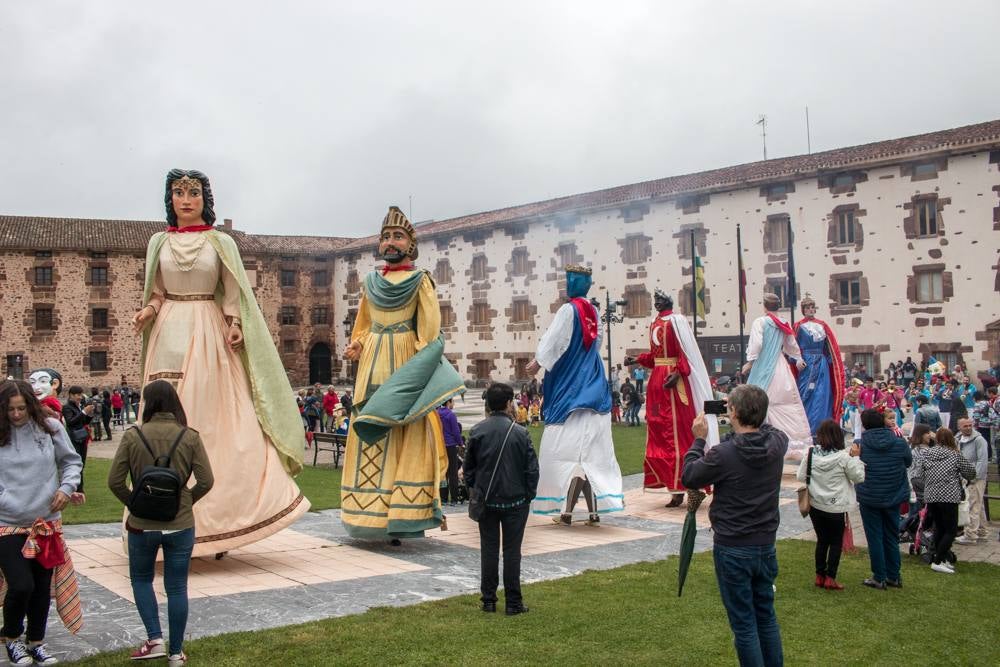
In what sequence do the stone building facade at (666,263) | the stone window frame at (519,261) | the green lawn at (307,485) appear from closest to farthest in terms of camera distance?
the green lawn at (307,485), the stone building facade at (666,263), the stone window frame at (519,261)

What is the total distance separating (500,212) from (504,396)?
4031cm

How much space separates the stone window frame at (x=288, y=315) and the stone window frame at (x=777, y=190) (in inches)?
1177

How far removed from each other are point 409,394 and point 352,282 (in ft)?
152

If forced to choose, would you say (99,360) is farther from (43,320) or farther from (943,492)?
(943,492)

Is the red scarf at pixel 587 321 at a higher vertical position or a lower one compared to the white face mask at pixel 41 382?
higher

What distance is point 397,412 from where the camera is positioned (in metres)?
7.54

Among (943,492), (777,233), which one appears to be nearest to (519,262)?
(777,233)

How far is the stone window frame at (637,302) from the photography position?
38.2 m

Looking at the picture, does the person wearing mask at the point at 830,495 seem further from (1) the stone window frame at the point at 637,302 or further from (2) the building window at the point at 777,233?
(1) the stone window frame at the point at 637,302

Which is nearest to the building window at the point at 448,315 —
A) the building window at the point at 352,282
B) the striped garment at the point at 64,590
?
the building window at the point at 352,282

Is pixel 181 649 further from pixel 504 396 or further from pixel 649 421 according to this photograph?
pixel 649 421

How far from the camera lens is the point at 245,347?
23.9 ft

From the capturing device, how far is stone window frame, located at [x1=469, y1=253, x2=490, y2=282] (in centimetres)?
4472

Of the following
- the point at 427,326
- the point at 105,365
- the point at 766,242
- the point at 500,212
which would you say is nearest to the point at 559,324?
the point at 427,326
